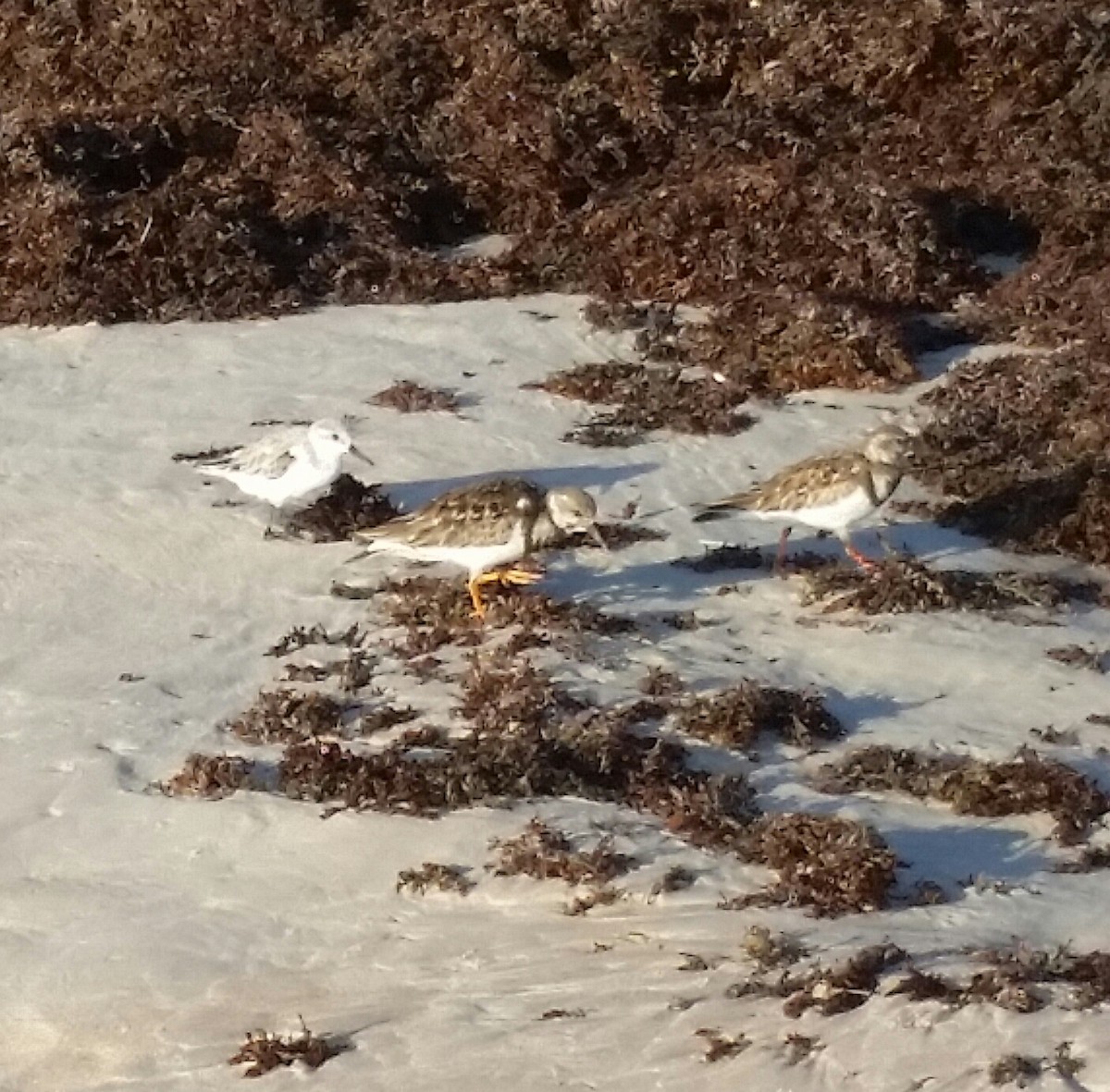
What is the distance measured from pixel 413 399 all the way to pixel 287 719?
3.43m

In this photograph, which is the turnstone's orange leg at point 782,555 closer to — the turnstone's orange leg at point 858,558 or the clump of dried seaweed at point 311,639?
the turnstone's orange leg at point 858,558

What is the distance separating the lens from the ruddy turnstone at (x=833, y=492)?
29.2 ft

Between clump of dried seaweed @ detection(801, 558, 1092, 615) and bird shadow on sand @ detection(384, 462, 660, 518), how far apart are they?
1244mm

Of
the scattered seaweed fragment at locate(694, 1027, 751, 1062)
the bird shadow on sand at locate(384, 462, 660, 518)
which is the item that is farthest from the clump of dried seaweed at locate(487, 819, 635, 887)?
the bird shadow on sand at locate(384, 462, 660, 518)

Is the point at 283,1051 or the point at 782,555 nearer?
the point at 283,1051

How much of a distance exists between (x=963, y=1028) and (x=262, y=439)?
4800mm

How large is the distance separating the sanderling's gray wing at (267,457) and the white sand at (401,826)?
0.79 ft

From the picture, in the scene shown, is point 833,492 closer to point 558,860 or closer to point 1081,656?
point 1081,656

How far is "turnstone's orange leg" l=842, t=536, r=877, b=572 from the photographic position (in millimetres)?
8961

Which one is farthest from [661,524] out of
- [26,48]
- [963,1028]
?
[26,48]

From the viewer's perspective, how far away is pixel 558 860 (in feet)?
21.3

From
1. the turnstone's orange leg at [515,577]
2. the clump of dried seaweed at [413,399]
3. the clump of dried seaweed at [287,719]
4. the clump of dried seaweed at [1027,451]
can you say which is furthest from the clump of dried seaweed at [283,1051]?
the clump of dried seaweed at [413,399]

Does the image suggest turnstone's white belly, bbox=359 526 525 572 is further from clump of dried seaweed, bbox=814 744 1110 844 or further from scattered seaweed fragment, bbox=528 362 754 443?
scattered seaweed fragment, bbox=528 362 754 443

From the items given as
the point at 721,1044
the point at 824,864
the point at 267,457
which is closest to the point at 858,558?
the point at 267,457
